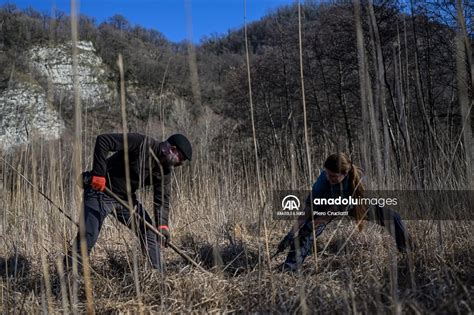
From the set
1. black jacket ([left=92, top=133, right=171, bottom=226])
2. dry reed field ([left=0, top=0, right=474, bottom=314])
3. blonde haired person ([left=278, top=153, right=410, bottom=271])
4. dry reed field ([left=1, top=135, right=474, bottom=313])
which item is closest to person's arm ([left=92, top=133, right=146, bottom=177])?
black jacket ([left=92, top=133, right=171, bottom=226])

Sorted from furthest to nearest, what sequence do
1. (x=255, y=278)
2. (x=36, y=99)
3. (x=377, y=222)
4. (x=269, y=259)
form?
(x=36, y=99) < (x=377, y=222) < (x=255, y=278) < (x=269, y=259)

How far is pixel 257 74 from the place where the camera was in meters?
9.96

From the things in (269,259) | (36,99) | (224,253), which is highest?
(36,99)

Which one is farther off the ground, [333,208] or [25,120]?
[25,120]

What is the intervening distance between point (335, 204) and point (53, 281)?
176cm

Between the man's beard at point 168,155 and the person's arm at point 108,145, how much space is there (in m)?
0.13

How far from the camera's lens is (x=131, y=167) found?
2.68 m

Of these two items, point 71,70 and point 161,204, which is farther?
point 71,70

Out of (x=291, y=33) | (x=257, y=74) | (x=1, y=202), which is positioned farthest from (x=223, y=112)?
(x=1, y=202)

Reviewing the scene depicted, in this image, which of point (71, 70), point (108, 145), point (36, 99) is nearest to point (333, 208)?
point (108, 145)

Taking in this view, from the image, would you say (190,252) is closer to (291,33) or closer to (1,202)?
(1,202)

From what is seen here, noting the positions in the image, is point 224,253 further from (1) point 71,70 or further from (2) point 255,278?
(1) point 71,70

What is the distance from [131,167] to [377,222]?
1.56 m

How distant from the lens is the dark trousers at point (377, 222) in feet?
7.91
